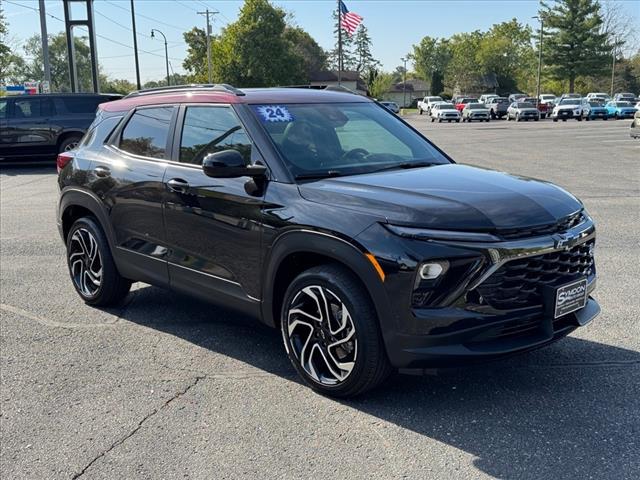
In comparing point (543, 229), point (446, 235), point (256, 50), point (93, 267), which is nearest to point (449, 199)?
point (446, 235)

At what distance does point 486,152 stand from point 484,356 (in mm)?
17895

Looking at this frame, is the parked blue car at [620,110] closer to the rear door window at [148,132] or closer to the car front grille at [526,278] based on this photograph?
the rear door window at [148,132]

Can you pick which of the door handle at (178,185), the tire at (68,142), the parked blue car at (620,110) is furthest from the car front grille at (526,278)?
the parked blue car at (620,110)

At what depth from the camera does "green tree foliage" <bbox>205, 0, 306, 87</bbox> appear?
234 ft

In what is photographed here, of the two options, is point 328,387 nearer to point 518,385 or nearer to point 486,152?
point 518,385

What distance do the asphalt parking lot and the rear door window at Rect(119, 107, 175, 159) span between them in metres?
1.42

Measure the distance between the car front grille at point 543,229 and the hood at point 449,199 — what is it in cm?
3

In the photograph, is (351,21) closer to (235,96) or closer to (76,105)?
(76,105)

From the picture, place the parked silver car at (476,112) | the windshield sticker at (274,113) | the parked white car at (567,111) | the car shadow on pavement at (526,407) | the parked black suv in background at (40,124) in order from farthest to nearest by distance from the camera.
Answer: the parked silver car at (476,112) → the parked white car at (567,111) → the parked black suv in background at (40,124) → the windshield sticker at (274,113) → the car shadow on pavement at (526,407)

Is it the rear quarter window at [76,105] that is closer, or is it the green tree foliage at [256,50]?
the rear quarter window at [76,105]

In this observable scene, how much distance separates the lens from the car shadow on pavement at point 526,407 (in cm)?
310

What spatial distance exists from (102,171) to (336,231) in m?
2.66

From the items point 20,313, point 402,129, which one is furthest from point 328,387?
point 20,313

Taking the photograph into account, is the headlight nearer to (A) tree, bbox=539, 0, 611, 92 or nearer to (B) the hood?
(B) the hood
